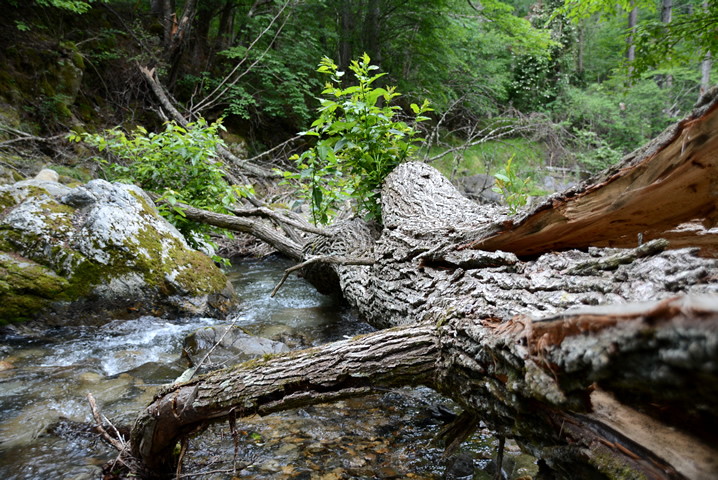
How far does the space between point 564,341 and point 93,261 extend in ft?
15.0

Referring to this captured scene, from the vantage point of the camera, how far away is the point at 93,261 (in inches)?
159

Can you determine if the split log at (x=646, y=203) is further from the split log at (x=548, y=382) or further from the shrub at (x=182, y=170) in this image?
the shrub at (x=182, y=170)

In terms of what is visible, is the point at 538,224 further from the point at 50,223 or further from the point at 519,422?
the point at 50,223

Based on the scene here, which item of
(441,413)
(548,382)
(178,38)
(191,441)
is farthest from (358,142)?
(178,38)

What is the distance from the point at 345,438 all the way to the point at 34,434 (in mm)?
1916

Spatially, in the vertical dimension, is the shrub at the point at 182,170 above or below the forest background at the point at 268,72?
below

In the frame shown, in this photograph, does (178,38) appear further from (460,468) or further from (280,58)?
(460,468)

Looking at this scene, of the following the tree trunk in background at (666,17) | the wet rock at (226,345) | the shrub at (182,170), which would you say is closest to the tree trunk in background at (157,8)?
the shrub at (182,170)

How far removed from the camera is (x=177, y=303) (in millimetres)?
4320

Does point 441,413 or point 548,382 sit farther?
point 441,413

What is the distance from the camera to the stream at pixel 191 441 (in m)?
2.08

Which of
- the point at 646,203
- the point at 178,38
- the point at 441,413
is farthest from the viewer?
the point at 178,38

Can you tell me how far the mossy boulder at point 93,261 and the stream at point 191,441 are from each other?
24 centimetres

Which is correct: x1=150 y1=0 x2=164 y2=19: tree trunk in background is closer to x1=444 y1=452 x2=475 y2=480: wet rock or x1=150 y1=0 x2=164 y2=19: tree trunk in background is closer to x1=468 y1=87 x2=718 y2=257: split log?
x1=468 y1=87 x2=718 y2=257: split log
